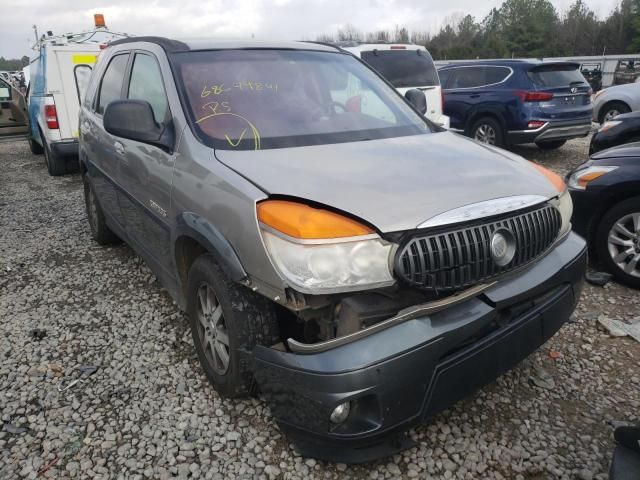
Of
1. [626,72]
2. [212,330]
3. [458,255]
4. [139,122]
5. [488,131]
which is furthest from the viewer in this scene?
[626,72]

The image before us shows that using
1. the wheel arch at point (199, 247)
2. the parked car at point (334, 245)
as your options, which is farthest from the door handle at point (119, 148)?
the wheel arch at point (199, 247)

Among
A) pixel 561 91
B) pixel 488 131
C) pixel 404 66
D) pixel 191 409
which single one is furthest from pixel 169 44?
pixel 561 91

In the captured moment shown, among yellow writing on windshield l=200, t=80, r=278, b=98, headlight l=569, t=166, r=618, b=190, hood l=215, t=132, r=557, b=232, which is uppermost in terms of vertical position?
yellow writing on windshield l=200, t=80, r=278, b=98

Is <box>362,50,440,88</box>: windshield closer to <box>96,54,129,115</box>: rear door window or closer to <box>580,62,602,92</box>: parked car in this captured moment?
<box>96,54,129,115</box>: rear door window

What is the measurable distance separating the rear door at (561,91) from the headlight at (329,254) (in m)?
7.68

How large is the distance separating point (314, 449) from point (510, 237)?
3.95 feet

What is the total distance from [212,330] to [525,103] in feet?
25.1

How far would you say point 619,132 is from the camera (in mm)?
6465

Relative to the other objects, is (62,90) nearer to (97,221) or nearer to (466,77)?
(97,221)

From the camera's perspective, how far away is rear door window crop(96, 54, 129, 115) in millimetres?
3797

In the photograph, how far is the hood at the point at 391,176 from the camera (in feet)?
6.66

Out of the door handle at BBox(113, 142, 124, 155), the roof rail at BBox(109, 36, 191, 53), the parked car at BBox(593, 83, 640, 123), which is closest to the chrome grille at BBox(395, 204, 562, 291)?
the roof rail at BBox(109, 36, 191, 53)

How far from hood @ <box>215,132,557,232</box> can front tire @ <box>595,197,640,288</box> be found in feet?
5.31

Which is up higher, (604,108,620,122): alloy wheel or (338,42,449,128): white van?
(338,42,449,128): white van
